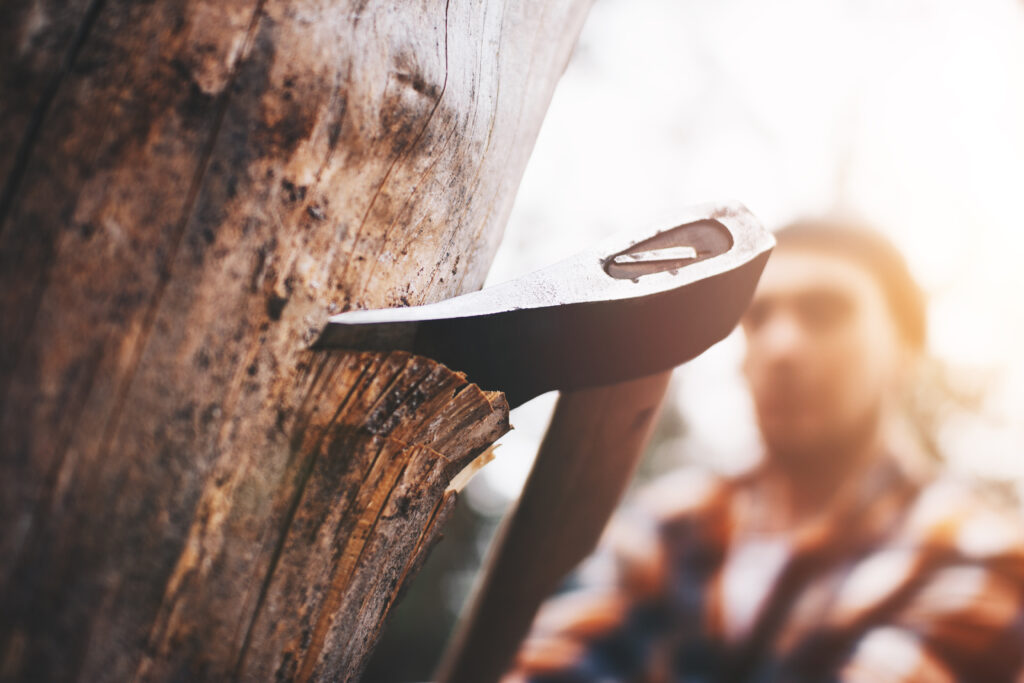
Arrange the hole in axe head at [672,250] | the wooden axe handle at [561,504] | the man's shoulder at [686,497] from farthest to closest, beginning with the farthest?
the man's shoulder at [686,497], the wooden axe handle at [561,504], the hole in axe head at [672,250]

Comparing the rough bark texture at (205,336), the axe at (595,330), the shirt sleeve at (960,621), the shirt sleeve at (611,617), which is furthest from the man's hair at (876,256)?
the rough bark texture at (205,336)

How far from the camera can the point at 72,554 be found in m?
0.37

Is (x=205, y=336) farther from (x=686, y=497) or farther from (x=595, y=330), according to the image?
(x=686, y=497)

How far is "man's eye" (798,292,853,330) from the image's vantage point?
6.61 feet

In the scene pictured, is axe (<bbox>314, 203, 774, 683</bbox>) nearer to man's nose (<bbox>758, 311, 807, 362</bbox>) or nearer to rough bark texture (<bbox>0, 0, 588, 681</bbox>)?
rough bark texture (<bbox>0, 0, 588, 681</bbox>)

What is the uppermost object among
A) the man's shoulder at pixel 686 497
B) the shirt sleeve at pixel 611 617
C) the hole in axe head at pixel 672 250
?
the man's shoulder at pixel 686 497

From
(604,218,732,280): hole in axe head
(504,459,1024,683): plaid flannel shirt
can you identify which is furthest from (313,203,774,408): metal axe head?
(504,459,1024,683): plaid flannel shirt

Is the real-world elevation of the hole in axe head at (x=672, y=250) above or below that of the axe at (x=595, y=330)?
above

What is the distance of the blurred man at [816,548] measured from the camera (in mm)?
1521

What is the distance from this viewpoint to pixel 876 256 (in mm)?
2129

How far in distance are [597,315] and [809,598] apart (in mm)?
1770

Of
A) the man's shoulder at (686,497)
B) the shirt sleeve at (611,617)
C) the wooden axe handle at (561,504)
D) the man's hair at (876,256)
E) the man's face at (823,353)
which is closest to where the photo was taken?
the wooden axe handle at (561,504)

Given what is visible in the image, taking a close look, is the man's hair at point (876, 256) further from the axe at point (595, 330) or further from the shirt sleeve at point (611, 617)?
the axe at point (595, 330)

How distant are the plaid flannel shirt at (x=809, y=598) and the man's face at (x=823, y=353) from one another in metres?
0.22
